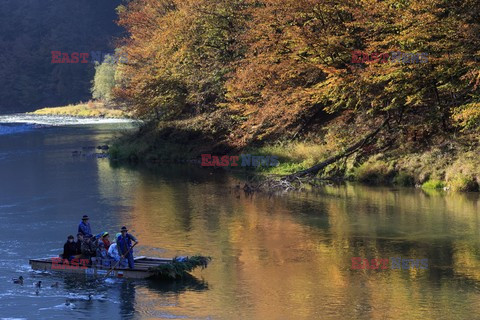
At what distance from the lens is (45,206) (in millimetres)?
40656

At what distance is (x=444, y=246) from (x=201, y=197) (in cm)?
1627

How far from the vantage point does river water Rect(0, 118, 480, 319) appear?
2286 centimetres

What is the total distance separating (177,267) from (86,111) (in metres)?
109

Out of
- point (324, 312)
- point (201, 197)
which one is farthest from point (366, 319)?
point (201, 197)

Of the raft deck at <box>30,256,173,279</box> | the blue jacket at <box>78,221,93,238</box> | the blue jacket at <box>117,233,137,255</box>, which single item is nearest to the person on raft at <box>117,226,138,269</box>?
the blue jacket at <box>117,233,137,255</box>

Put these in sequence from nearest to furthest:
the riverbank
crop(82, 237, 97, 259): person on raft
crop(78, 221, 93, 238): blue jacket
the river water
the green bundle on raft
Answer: the river water, the green bundle on raft, crop(82, 237, 97, 259): person on raft, crop(78, 221, 93, 238): blue jacket, the riverbank

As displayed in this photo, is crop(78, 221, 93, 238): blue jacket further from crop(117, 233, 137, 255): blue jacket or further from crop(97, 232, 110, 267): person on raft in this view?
crop(117, 233, 137, 255): blue jacket

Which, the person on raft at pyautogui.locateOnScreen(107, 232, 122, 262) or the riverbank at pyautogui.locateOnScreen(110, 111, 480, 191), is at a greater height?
the riverbank at pyautogui.locateOnScreen(110, 111, 480, 191)

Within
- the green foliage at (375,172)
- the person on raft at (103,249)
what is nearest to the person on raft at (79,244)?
the person on raft at (103,249)

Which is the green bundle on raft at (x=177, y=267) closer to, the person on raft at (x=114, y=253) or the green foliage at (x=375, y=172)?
the person on raft at (x=114, y=253)

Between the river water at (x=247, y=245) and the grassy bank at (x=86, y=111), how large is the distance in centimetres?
7210

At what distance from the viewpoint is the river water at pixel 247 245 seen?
22.9 m

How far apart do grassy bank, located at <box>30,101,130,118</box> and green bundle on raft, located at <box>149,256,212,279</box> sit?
9452cm

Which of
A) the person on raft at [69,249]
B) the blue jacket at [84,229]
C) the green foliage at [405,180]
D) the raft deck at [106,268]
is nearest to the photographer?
the raft deck at [106,268]
